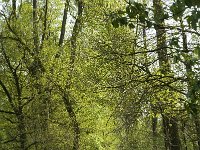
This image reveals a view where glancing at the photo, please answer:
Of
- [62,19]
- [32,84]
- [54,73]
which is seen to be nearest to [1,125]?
[32,84]

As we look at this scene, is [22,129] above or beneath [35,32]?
beneath

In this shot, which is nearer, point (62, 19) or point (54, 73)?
point (54, 73)

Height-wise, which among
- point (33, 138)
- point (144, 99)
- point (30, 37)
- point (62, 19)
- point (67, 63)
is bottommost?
point (144, 99)

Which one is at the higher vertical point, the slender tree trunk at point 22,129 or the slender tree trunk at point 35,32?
the slender tree trunk at point 35,32

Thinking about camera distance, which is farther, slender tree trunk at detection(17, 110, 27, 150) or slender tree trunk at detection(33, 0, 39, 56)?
slender tree trunk at detection(33, 0, 39, 56)

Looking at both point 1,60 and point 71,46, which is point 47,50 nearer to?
point 71,46

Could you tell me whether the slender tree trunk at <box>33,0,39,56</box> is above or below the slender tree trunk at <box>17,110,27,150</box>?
above

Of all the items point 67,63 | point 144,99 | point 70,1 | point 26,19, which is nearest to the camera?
point 144,99

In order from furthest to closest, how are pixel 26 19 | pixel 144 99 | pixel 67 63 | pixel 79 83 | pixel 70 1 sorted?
pixel 70 1, pixel 26 19, pixel 67 63, pixel 79 83, pixel 144 99

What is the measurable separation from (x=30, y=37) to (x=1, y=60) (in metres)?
1.86

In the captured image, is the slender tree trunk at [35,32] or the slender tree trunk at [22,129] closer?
the slender tree trunk at [22,129]

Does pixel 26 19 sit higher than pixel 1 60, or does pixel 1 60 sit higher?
pixel 26 19

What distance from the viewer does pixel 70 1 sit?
66.7 feet

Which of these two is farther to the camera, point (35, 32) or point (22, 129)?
point (35, 32)
